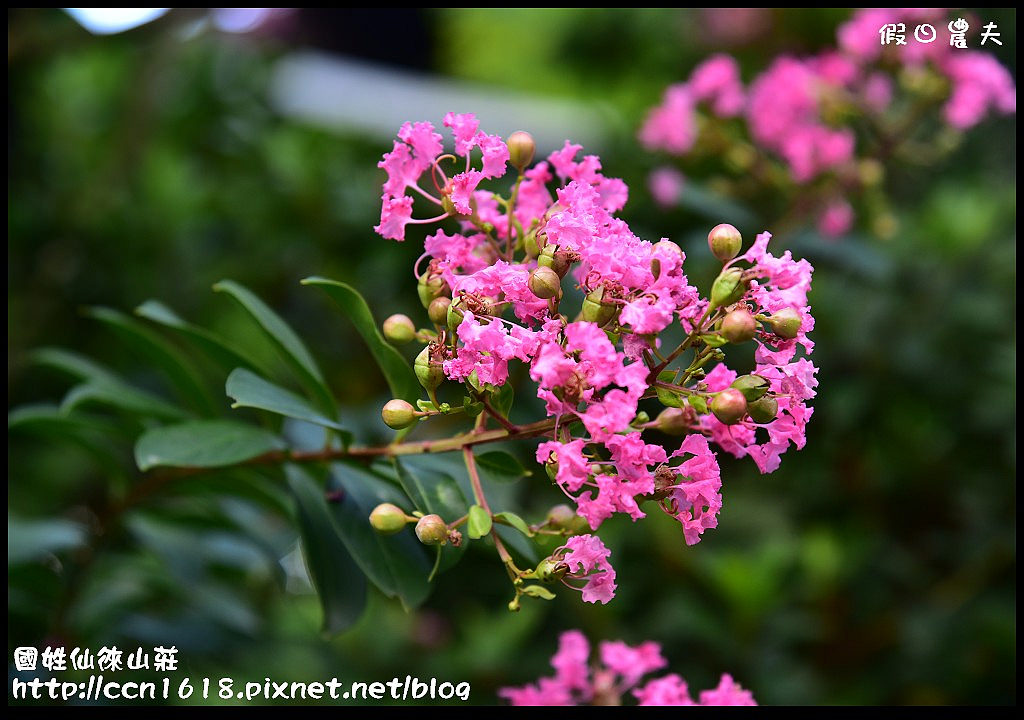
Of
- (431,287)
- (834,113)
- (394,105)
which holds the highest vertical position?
(394,105)

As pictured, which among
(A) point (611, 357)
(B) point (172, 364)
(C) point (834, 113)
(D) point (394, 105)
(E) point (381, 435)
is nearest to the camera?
(A) point (611, 357)

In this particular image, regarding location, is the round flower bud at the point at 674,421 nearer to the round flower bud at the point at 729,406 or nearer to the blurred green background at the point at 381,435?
the round flower bud at the point at 729,406

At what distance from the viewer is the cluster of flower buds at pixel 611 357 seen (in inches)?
30.2

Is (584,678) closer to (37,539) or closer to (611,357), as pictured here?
(611,357)

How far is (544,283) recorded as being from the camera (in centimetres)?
79

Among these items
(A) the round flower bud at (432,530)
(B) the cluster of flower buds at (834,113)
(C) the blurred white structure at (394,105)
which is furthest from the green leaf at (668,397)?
(C) the blurred white structure at (394,105)

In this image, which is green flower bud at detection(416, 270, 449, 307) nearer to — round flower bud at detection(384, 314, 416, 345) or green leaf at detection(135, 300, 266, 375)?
round flower bud at detection(384, 314, 416, 345)

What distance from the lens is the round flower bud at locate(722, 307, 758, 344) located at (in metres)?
0.78

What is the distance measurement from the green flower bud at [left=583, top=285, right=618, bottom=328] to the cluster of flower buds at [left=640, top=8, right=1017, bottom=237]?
3.79ft

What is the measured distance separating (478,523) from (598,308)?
210 millimetres

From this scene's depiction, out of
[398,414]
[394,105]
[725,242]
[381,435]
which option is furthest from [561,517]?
[394,105]

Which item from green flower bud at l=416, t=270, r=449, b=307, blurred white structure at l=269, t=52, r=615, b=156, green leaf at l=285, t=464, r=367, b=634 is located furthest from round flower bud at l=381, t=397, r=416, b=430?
blurred white structure at l=269, t=52, r=615, b=156
